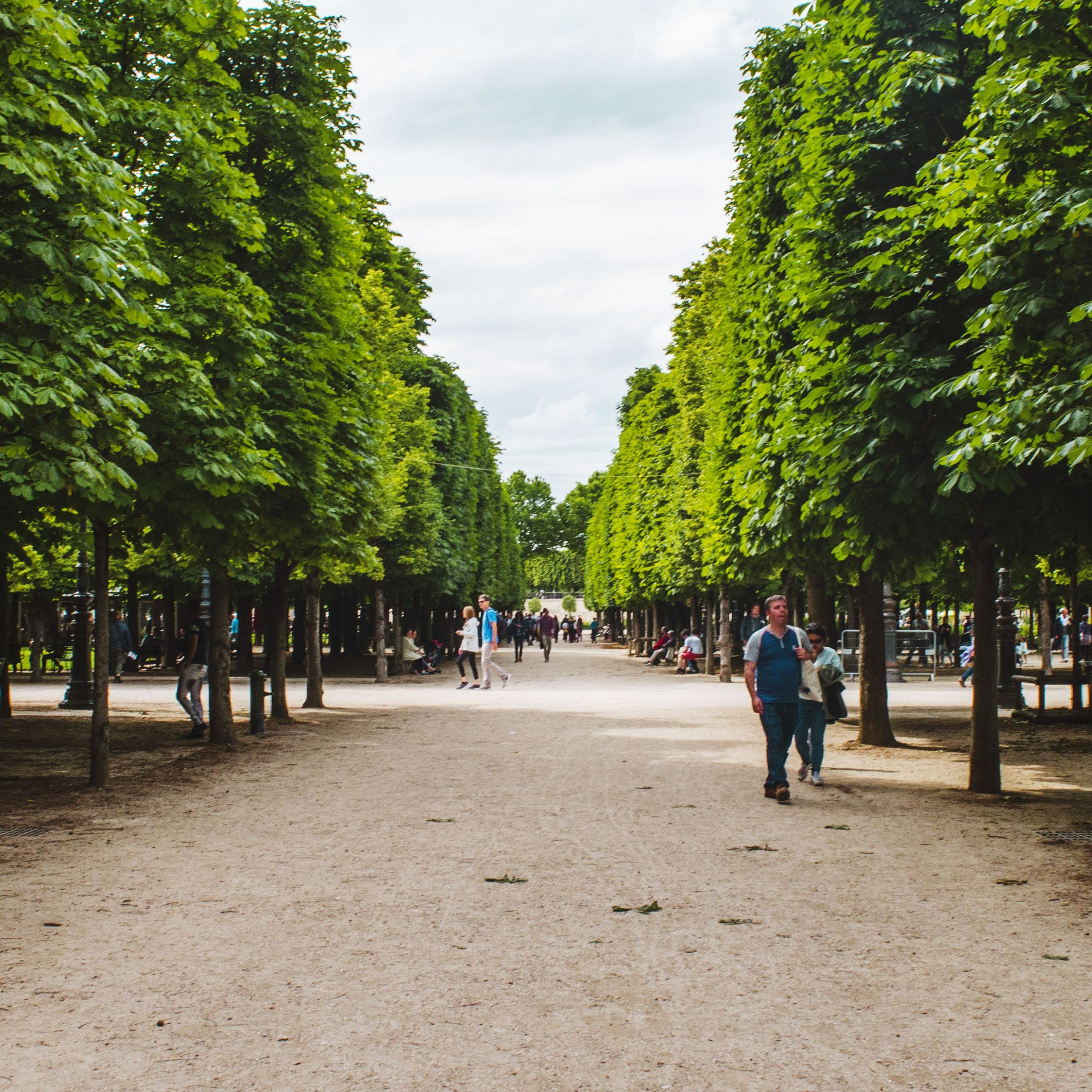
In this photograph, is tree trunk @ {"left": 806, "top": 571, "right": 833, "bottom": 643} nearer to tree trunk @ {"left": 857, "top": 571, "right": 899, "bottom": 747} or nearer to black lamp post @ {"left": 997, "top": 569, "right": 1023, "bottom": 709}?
tree trunk @ {"left": 857, "top": 571, "right": 899, "bottom": 747}

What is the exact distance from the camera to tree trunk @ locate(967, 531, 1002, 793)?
1161 centimetres

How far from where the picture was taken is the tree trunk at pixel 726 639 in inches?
1286

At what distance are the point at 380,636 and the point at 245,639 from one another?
541cm

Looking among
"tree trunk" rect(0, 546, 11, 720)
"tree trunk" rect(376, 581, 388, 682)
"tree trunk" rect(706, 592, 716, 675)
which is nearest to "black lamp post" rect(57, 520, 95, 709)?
"tree trunk" rect(0, 546, 11, 720)

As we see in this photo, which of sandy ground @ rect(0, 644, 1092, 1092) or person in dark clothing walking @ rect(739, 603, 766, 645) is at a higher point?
person in dark clothing walking @ rect(739, 603, 766, 645)

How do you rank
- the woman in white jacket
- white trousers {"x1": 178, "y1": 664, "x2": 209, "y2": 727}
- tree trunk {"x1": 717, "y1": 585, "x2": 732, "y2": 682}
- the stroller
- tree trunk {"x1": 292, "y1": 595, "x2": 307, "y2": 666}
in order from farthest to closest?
the stroller → tree trunk {"x1": 292, "y1": 595, "x2": 307, "y2": 666} → tree trunk {"x1": 717, "y1": 585, "x2": 732, "y2": 682} → the woman in white jacket → white trousers {"x1": 178, "y1": 664, "x2": 209, "y2": 727}

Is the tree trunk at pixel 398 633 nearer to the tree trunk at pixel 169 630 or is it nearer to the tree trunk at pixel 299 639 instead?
the tree trunk at pixel 299 639

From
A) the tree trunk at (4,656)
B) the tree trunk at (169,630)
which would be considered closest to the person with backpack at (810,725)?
the tree trunk at (4,656)

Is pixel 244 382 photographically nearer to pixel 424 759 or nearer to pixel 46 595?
pixel 424 759

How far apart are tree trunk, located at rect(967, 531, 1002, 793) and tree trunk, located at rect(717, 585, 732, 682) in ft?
67.1

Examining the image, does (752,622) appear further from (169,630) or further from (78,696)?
(169,630)

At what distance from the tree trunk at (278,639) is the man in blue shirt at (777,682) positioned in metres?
10.1

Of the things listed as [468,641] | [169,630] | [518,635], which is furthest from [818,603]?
[518,635]

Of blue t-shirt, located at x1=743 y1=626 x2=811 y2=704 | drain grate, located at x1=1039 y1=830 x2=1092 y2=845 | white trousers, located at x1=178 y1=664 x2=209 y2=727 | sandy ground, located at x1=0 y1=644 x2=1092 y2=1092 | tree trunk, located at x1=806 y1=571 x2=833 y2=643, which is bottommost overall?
drain grate, located at x1=1039 y1=830 x2=1092 y2=845
